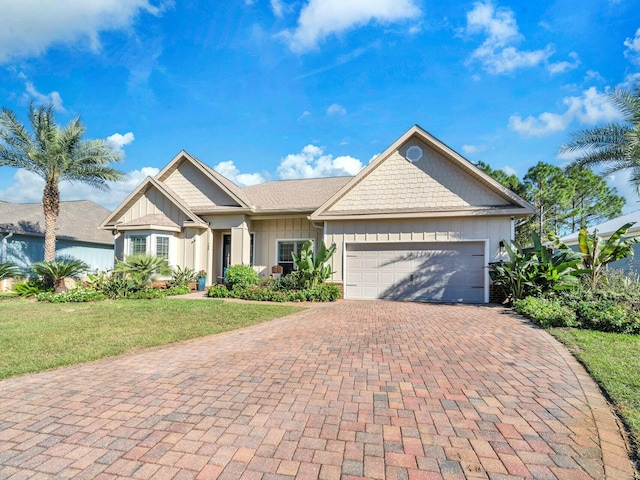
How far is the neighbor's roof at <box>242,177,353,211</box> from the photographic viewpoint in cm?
1545

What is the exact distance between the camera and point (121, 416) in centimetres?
342

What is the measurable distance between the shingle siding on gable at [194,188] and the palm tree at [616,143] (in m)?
14.7

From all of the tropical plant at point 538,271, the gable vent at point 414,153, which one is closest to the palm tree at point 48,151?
the gable vent at point 414,153

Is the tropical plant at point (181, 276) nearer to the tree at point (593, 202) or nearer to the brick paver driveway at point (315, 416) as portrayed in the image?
the brick paver driveway at point (315, 416)

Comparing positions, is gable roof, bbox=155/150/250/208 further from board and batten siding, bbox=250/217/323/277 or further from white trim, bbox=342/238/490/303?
white trim, bbox=342/238/490/303

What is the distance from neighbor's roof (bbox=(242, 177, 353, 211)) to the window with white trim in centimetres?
176

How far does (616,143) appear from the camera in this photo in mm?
11727

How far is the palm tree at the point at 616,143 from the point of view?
1115 centimetres

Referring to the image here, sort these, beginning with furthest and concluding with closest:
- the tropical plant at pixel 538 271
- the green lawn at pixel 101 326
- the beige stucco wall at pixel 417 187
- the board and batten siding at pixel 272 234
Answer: the board and batten siding at pixel 272 234, the beige stucco wall at pixel 417 187, the tropical plant at pixel 538 271, the green lawn at pixel 101 326

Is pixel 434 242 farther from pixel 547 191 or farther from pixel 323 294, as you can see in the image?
pixel 547 191

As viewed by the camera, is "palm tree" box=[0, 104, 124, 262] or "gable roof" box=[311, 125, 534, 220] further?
"palm tree" box=[0, 104, 124, 262]

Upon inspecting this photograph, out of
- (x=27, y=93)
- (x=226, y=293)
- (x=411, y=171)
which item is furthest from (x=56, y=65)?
(x=411, y=171)

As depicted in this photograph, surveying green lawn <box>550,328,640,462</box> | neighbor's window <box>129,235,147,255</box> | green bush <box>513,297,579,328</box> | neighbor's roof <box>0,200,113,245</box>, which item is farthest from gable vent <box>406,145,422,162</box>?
neighbor's roof <box>0,200,113,245</box>

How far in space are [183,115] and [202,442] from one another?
15.9 metres
